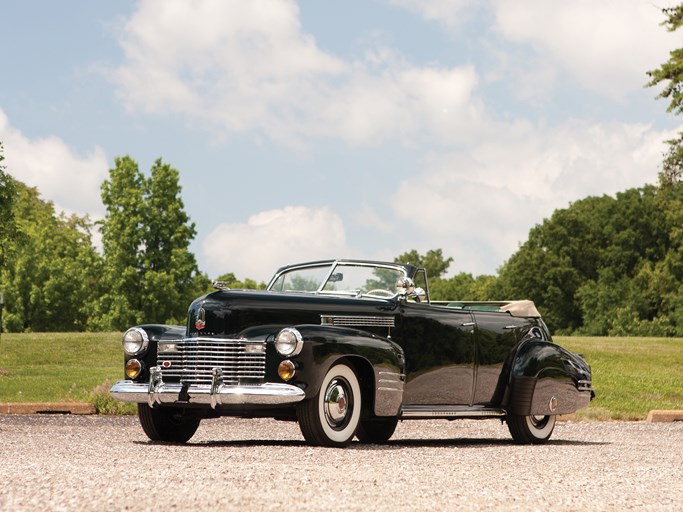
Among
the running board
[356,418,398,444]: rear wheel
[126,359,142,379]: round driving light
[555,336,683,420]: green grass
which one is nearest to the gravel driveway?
[356,418,398,444]: rear wheel

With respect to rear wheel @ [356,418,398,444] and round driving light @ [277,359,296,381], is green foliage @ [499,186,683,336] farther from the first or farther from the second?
round driving light @ [277,359,296,381]

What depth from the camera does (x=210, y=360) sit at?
9.88 meters

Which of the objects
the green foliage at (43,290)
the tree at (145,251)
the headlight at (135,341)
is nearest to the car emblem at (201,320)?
the headlight at (135,341)

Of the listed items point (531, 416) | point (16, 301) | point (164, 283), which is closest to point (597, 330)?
point (164, 283)

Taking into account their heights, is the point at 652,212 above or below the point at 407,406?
above

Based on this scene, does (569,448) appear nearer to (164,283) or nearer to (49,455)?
(49,455)

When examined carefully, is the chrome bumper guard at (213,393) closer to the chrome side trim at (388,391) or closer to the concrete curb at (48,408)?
the chrome side trim at (388,391)

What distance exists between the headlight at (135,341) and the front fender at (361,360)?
1727 millimetres

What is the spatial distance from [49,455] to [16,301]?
181 feet

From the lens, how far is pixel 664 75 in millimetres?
31812

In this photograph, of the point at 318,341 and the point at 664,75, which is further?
the point at 664,75

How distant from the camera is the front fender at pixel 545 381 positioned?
469 inches

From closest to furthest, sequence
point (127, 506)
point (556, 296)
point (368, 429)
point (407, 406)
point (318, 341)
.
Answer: point (127, 506), point (318, 341), point (407, 406), point (368, 429), point (556, 296)

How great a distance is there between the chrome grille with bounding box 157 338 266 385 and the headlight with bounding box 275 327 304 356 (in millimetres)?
168
